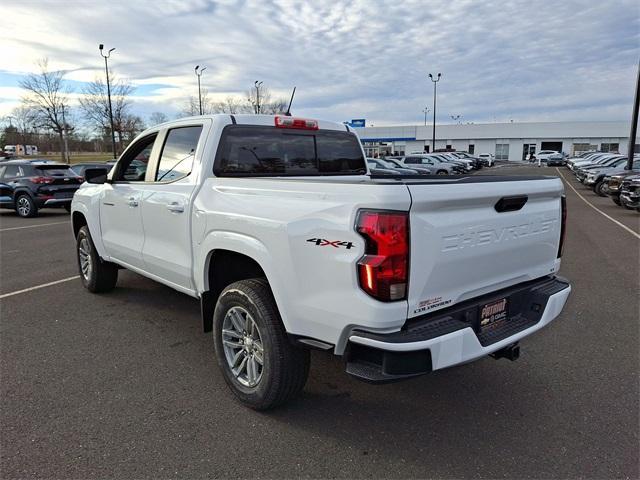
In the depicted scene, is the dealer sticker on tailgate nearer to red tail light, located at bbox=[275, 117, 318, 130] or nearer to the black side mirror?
red tail light, located at bbox=[275, 117, 318, 130]

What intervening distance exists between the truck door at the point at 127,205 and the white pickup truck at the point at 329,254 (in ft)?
0.33

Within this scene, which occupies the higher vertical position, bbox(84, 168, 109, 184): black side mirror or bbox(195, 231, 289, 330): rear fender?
bbox(84, 168, 109, 184): black side mirror

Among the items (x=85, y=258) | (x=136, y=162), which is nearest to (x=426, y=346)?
(x=136, y=162)

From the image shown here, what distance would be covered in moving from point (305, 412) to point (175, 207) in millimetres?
1898

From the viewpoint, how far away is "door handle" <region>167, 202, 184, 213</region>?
12.4 feet

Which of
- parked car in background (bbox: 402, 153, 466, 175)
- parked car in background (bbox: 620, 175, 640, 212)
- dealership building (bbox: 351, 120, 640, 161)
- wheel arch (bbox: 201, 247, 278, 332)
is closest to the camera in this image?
wheel arch (bbox: 201, 247, 278, 332)

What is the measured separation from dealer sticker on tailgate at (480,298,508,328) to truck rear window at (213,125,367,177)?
2.06m

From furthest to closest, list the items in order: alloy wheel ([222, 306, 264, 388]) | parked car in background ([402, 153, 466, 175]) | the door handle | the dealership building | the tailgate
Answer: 1. the dealership building
2. parked car in background ([402, 153, 466, 175])
3. the door handle
4. alloy wheel ([222, 306, 264, 388])
5. the tailgate

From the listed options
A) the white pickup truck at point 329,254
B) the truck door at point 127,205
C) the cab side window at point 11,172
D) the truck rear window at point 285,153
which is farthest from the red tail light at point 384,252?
the cab side window at point 11,172

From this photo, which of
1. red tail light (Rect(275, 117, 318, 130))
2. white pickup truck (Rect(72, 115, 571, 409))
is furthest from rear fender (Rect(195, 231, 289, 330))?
red tail light (Rect(275, 117, 318, 130))

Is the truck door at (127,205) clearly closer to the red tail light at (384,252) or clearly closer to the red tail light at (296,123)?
the red tail light at (296,123)

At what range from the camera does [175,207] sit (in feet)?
12.6

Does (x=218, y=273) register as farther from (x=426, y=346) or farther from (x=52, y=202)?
(x=52, y=202)

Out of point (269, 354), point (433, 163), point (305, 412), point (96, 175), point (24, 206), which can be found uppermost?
point (96, 175)
